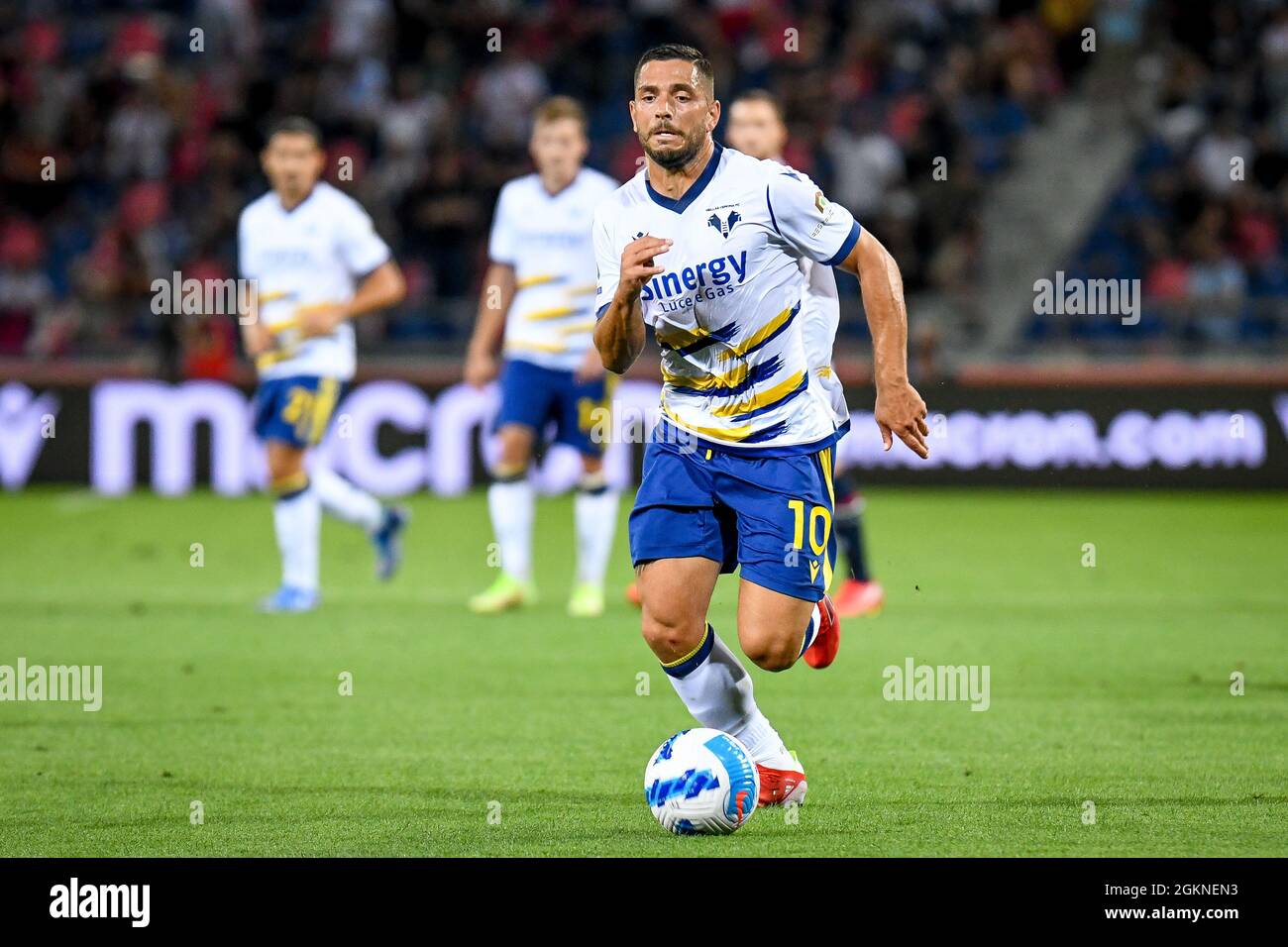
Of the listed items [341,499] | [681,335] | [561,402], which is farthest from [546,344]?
[681,335]

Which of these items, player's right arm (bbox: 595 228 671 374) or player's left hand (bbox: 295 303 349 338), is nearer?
player's right arm (bbox: 595 228 671 374)

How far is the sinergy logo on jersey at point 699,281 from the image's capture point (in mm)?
5652

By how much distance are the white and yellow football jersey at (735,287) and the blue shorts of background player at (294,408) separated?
4859mm

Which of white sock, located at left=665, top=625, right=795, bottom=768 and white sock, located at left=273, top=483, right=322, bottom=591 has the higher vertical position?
white sock, located at left=273, top=483, right=322, bottom=591

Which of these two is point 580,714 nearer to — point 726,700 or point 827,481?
point 726,700

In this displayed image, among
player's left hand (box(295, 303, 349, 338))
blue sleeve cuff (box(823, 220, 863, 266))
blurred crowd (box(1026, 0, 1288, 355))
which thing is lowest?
blue sleeve cuff (box(823, 220, 863, 266))

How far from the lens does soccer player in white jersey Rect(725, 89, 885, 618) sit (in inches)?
272

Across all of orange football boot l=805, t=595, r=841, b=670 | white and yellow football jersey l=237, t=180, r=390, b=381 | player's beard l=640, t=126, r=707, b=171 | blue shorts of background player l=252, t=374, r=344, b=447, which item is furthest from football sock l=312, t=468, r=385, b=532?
player's beard l=640, t=126, r=707, b=171

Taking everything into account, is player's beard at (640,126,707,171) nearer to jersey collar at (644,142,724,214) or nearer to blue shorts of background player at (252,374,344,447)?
jersey collar at (644,142,724,214)

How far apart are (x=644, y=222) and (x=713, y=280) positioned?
0.89 feet

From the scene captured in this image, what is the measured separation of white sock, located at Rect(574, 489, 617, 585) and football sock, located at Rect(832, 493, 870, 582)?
4.17ft

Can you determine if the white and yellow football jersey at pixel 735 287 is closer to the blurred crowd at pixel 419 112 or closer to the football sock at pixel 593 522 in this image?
the football sock at pixel 593 522

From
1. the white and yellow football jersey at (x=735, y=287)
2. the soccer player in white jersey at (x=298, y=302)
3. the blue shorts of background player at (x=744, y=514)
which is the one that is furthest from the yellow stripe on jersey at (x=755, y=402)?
the soccer player in white jersey at (x=298, y=302)

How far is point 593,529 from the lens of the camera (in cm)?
1077
